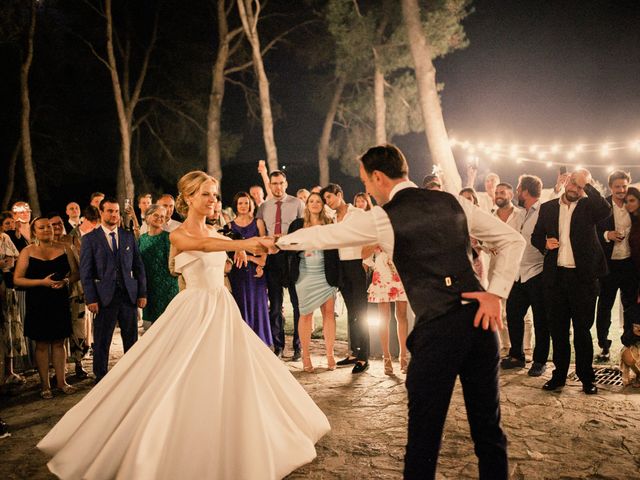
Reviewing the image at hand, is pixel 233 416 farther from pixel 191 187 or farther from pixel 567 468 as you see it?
pixel 567 468

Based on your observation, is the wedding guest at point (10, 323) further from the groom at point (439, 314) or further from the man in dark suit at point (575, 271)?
the man in dark suit at point (575, 271)

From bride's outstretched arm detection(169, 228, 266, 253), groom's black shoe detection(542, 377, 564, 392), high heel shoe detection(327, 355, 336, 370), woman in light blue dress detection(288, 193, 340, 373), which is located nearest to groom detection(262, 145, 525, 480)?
bride's outstretched arm detection(169, 228, 266, 253)

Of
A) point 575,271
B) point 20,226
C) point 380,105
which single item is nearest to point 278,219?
point 20,226

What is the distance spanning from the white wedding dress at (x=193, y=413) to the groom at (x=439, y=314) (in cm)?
117

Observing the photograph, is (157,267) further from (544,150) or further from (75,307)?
(544,150)

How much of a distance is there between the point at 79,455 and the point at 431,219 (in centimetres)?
277

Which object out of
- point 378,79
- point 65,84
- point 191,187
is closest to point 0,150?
point 65,84

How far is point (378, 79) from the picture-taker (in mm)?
18328

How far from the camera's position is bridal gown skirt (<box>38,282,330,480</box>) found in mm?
3182

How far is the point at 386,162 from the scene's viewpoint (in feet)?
9.66

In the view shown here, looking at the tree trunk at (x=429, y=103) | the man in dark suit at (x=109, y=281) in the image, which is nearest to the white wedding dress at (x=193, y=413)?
the man in dark suit at (x=109, y=281)

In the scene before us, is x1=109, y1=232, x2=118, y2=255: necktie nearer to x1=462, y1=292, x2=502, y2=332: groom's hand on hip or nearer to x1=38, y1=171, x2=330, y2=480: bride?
x1=38, y1=171, x2=330, y2=480: bride

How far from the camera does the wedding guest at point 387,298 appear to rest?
6.43 metres

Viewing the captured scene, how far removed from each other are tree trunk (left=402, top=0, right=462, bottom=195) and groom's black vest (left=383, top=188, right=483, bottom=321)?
9.22 metres
